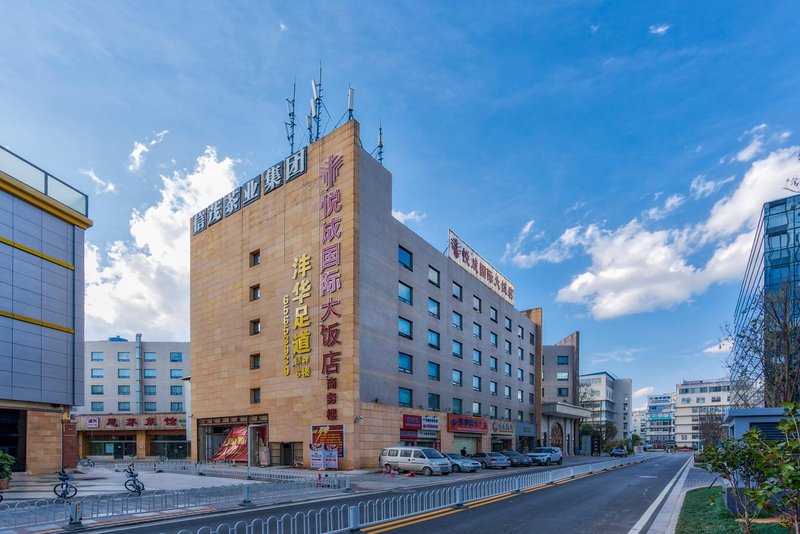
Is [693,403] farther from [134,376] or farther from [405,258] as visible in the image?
[134,376]

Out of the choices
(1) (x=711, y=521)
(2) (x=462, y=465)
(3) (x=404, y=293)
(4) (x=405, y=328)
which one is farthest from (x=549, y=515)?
Result: (3) (x=404, y=293)

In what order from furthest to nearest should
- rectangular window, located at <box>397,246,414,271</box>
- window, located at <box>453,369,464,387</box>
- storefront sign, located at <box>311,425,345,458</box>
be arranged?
window, located at <box>453,369,464,387</box>
rectangular window, located at <box>397,246,414,271</box>
storefront sign, located at <box>311,425,345,458</box>

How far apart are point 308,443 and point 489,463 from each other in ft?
44.6

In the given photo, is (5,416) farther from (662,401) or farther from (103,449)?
(662,401)

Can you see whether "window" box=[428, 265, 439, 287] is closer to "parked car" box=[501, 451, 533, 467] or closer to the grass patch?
"parked car" box=[501, 451, 533, 467]

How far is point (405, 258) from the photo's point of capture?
40094 millimetres

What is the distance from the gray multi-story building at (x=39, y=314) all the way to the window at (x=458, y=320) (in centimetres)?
2919

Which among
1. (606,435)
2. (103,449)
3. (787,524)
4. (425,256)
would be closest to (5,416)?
(425,256)

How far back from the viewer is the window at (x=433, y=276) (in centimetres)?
4331

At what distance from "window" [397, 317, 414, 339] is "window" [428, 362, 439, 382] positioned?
13.5 ft

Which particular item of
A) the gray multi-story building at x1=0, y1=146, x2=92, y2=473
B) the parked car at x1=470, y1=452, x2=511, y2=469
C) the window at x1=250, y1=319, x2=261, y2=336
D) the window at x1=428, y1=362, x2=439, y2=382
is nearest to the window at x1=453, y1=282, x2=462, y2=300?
the window at x1=428, y1=362, x2=439, y2=382

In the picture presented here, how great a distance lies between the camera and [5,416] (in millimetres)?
27500

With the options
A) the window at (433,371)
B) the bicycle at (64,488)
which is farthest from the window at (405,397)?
the bicycle at (64,488)

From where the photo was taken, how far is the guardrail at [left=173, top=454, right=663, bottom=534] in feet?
35.9
